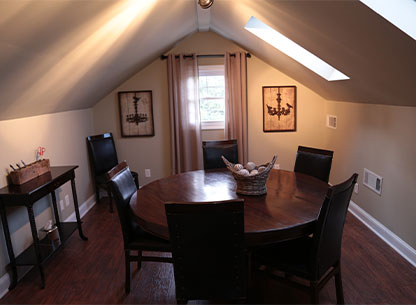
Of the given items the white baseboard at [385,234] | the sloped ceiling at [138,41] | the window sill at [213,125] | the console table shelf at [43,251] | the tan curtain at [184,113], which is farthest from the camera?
the window sill at [213,125]

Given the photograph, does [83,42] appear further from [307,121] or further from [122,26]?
[307,121]

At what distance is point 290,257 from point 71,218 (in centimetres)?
283

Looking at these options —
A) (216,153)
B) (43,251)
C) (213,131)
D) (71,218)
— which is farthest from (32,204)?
(213,131)

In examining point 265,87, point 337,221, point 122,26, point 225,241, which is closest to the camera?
point 225,241

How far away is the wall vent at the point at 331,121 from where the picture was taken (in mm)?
4373

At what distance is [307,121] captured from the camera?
15.9ft

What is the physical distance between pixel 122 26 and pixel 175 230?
181 centimetres

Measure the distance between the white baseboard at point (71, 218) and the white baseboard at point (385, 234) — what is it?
3.29m

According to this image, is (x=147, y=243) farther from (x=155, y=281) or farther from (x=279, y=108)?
(x=279, y=108)

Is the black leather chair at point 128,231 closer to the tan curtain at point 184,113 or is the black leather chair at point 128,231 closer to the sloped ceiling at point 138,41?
the sloped ceiling at point 138,41

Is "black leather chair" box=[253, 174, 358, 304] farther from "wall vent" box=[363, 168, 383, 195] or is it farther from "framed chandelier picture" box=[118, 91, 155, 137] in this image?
"framed chandelier picture" box=[118, 91, 155, 137]

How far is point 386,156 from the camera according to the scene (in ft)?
10.0

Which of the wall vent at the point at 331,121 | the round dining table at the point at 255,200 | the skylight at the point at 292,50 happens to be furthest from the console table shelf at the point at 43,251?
the wall vent at the point at 331,121

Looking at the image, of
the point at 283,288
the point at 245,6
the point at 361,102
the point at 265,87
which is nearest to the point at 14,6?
the point at 245,6
